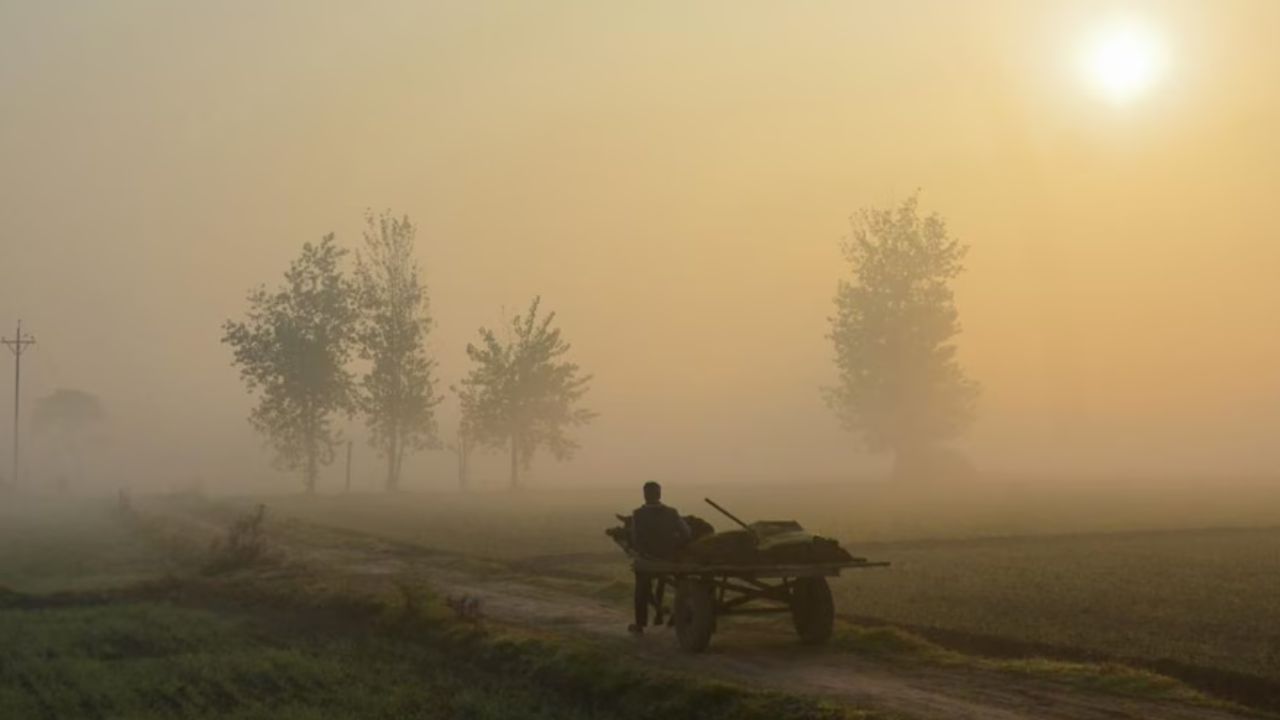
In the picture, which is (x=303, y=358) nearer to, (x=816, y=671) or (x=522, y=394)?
(x=522, y=394)

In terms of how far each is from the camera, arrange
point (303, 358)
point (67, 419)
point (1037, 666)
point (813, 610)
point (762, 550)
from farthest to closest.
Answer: point (67, 419), point (303, 358), point (813, 610), point (762, 550), point (1037, 666)

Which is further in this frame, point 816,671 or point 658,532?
point 658,532

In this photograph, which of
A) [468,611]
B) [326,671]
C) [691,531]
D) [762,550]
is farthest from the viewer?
[468,611]

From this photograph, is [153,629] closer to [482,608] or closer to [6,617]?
[6,617]

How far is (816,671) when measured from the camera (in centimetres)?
1861

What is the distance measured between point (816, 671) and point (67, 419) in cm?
18979

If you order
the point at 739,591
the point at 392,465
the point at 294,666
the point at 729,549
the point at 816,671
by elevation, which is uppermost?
the point at 392,465

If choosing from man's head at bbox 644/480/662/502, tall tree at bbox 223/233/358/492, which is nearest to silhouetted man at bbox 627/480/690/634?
man's head at bbox 644/480/662/502

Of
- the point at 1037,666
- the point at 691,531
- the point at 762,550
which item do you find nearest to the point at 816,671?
the point at 762,550

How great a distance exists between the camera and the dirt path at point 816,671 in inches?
614

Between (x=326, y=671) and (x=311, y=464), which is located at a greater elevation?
(x=311, y=464)

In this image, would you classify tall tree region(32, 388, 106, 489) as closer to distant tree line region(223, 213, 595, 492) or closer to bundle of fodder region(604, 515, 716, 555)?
distant tree line region(223, 213, 595, 492)

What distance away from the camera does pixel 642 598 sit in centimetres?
2209

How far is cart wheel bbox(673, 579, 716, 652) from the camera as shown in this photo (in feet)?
66.4
